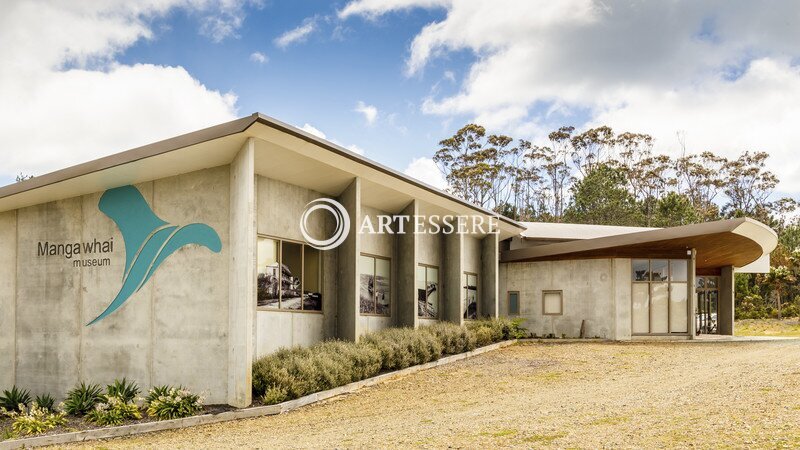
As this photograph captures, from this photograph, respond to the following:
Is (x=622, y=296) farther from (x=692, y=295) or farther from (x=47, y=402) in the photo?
(x=47, y=402)

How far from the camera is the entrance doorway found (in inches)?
1219

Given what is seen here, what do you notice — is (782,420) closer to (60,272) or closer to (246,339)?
(246,339)

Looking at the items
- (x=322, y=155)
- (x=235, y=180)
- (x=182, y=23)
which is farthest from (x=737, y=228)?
(x=182, y=23)

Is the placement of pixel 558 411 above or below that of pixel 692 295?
below

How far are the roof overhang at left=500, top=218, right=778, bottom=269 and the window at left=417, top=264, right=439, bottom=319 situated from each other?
482cm

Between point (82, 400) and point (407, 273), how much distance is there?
9.14 meters

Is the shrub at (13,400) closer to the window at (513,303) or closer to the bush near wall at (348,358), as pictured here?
the bush near wall at (348,358)

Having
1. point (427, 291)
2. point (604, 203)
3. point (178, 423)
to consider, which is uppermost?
point (604, 203)

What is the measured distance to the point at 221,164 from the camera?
13.5m

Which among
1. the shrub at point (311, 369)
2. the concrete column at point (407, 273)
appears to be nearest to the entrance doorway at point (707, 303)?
the concrete column at point (407, 273)

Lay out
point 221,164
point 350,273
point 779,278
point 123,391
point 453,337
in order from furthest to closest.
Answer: point 779,278, point 453,337, point 350,273, point 221,164, point 123,391

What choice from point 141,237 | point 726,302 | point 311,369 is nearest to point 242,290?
point 311,369

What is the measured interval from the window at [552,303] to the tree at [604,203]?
1005 inches

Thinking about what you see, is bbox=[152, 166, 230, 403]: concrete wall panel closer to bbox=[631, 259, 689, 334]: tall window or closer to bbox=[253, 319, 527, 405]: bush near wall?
bbox=[253, 319, 527, 405]: bush near wall
